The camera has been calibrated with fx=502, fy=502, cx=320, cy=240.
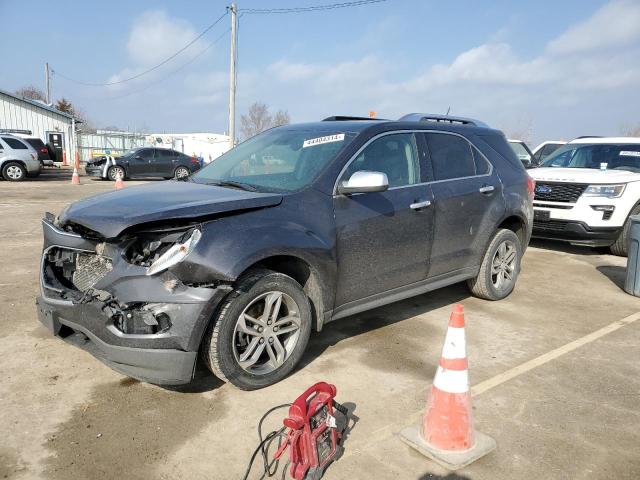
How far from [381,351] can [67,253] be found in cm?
241

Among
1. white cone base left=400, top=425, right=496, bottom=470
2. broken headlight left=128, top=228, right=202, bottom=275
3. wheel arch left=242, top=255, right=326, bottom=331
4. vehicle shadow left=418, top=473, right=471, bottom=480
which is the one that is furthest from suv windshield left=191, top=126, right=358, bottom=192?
vehicle shadow left=418, top=473, right=471, bottom=480

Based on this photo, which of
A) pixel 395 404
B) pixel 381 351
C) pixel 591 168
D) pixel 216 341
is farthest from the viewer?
pixel 591 168

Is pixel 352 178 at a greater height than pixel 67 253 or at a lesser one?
greater

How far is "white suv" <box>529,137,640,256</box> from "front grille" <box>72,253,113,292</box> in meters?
6.80

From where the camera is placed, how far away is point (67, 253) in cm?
341

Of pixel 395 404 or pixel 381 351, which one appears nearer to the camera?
pixel 395 404

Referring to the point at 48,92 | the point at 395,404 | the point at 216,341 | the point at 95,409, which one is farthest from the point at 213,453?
the point at 48,92

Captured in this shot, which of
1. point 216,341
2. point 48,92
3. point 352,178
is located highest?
point 48,92

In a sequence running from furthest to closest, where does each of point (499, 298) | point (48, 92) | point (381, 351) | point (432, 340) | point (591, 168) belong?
point (48, 92), point (591, 168), point (499, 298), point (432, 340), point (381, 351)

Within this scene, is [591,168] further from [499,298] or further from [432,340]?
[432,340]

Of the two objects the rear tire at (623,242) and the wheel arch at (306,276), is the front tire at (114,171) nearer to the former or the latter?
the rear tire at (623,242)

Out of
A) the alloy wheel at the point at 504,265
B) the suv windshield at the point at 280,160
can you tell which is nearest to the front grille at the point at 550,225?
the alloy wheel at the point at 504,265

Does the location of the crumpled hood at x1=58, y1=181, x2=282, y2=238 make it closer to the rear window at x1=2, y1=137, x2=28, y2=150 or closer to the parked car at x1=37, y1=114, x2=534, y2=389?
the parked car at x1=37, y1=114, x2=534, y2=389

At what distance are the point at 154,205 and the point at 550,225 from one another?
665cm
